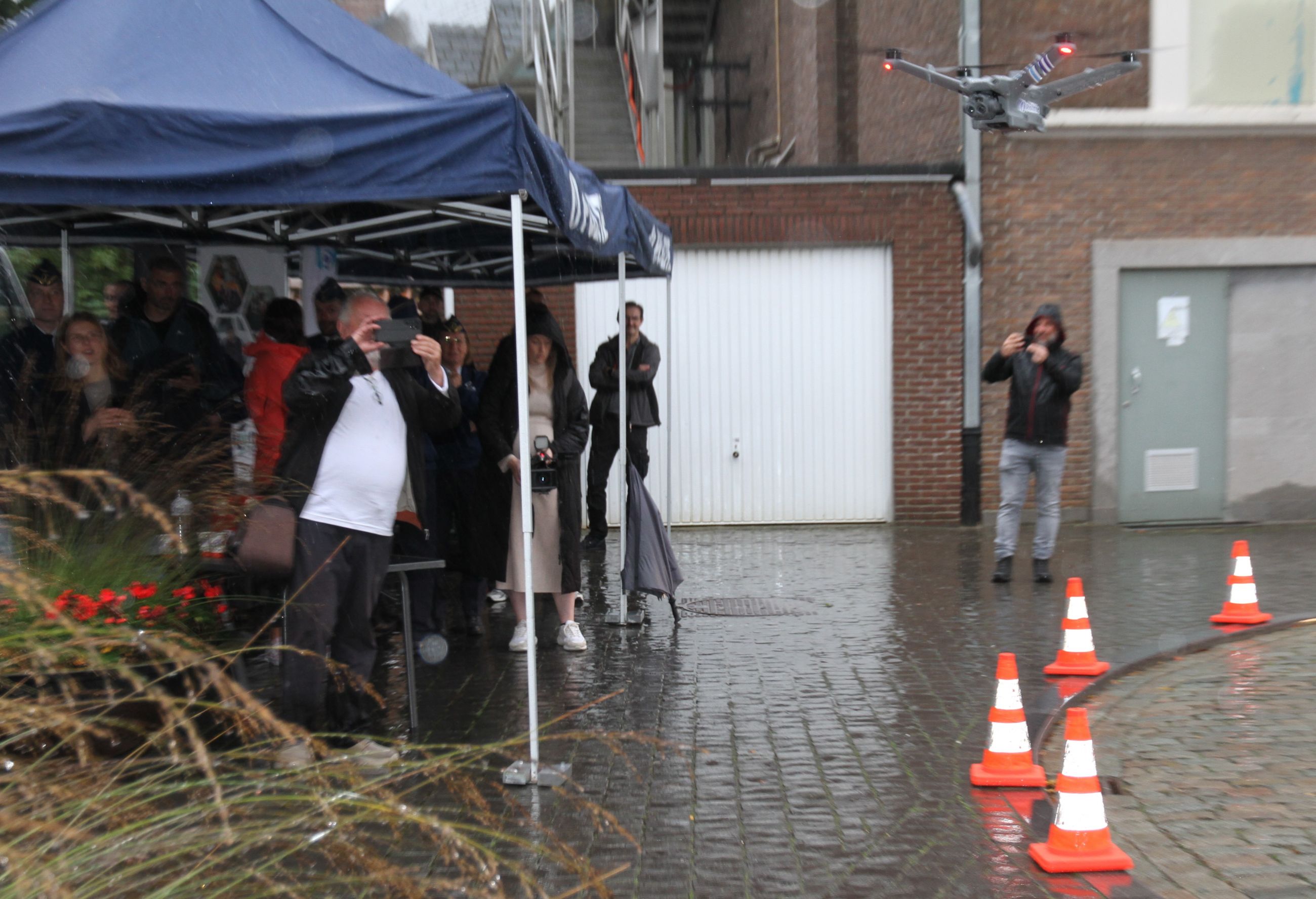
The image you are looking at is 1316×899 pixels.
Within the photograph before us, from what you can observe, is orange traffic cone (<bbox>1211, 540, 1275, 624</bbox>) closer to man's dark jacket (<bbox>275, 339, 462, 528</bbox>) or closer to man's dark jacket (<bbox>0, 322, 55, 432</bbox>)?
man's dark jacket (<bbox>275, 339, 462, 528</bbox>)

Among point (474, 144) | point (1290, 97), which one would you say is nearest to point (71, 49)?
point (474, 144)

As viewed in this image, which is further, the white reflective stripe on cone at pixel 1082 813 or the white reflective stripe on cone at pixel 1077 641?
the white reflective stripe on cone at pixel 1077 641

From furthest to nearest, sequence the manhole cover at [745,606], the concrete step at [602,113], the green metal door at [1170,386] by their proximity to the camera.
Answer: the concrete step at [602,113] < the green metal door at [1170,386] < the manhole cover at [745,606]

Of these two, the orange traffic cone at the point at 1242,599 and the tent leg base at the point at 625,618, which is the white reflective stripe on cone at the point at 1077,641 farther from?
the tent leg base at the point at 625,618

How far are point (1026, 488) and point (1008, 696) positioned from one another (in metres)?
4.91

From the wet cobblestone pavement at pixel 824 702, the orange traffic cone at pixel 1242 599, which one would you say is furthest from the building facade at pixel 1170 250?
the orange traffic cone at pixel 1242 599

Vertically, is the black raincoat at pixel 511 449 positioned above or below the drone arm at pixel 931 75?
below

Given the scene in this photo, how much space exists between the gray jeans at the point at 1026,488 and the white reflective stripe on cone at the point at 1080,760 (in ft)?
17.7

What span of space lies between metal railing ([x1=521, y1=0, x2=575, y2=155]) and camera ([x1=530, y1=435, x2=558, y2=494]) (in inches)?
338

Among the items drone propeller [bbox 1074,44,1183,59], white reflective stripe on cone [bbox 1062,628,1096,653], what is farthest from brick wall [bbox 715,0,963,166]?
white reflective stripe on cone [bbox 1062,628,1096,653]

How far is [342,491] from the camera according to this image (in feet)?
16.6

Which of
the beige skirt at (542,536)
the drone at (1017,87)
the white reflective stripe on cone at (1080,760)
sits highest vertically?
the drone at (1017,87)

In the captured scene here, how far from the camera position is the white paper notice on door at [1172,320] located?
12.5m

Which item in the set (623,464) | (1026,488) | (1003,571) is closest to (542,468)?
(623,464)
